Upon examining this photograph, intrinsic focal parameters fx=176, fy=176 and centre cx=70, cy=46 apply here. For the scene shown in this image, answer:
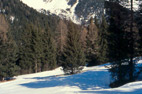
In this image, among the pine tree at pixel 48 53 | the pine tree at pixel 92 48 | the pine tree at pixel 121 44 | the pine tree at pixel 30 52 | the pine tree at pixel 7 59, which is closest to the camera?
the pine tree at pixel 121 44

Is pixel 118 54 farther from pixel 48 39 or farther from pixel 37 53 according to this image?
pixel 48 39

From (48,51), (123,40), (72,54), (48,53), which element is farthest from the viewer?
(48,51)

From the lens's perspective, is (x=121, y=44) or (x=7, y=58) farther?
(x=7, y=58)

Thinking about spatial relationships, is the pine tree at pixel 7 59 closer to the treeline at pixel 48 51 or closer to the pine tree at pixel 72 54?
the treeline at pixel 48 51

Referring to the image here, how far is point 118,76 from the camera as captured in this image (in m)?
14.9

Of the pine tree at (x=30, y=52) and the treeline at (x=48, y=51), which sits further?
the pine tree at (x=30, y=52)

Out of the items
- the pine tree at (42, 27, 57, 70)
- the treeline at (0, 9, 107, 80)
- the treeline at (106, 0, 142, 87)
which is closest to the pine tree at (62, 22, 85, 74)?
the treeline at (0, 9, 107, 80)

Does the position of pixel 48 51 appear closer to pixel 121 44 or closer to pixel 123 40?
pixel 121 44

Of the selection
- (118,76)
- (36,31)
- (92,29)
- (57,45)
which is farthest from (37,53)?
(118,76)

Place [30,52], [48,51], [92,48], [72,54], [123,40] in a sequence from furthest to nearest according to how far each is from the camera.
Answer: [48,51] → [30,52] → [92,48] → [72,54] → [123,40]

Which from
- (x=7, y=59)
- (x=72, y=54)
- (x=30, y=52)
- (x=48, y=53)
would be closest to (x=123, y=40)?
(x=72, y=54)

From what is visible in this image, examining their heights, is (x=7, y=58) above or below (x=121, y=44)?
below

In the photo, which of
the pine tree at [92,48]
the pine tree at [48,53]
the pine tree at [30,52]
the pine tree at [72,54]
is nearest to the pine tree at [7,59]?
the pine tree at [30,52]

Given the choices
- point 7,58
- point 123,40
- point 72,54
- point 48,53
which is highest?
point 48,53
